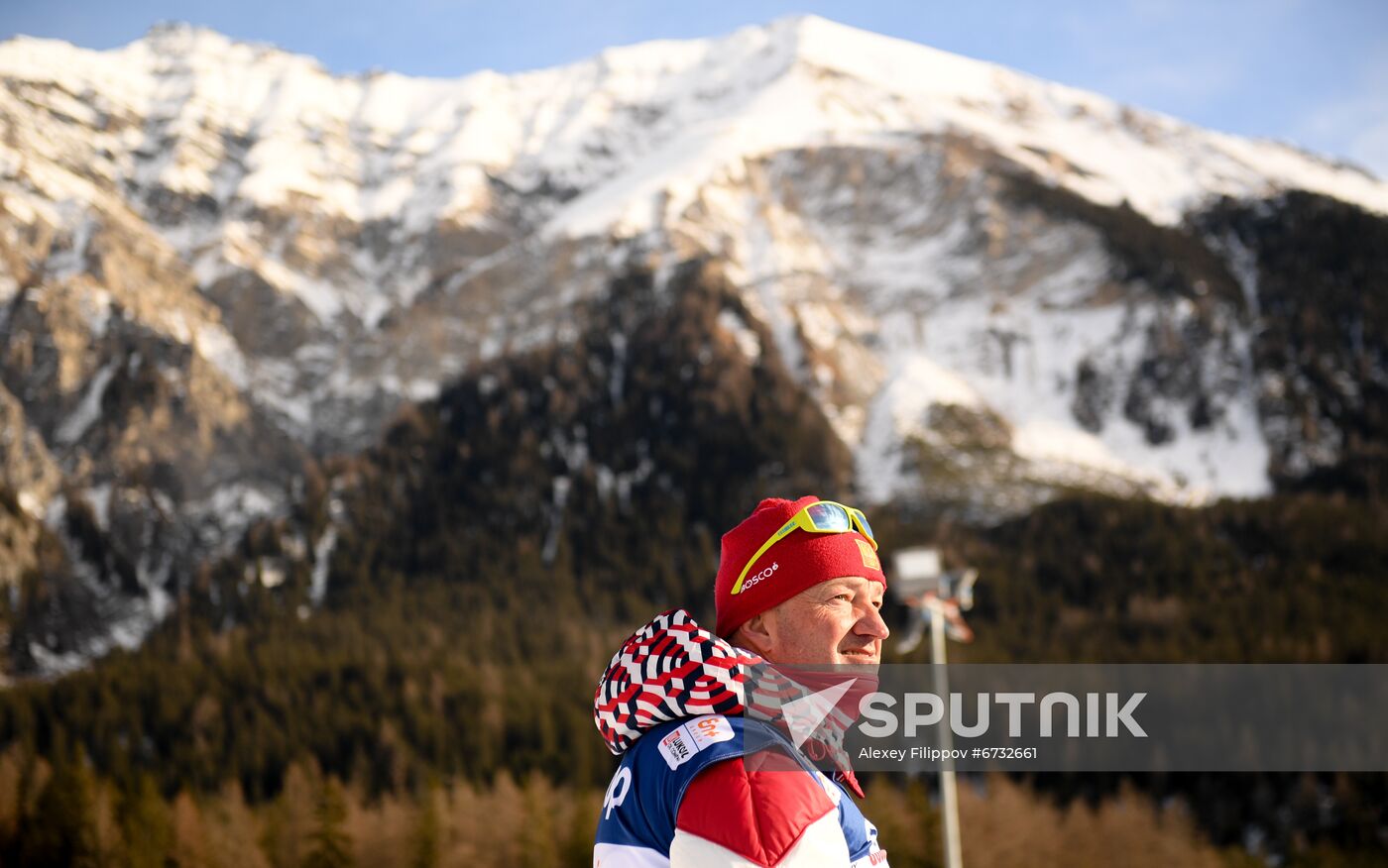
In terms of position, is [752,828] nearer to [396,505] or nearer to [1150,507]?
[1150,507]

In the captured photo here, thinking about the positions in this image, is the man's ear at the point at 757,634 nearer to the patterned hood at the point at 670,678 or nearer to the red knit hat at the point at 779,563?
the red knit hat at the point at 779,563

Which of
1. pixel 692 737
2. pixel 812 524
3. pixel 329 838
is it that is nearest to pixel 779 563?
pixel 812 524

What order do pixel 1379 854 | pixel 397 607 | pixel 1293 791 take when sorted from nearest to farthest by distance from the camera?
1. pixel 1379 854
2. pixel 1293 791
3. pixel 397 607

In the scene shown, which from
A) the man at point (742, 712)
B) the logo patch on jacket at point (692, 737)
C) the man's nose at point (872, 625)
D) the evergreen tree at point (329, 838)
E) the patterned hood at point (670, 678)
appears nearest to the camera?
the man at point (742, 712)

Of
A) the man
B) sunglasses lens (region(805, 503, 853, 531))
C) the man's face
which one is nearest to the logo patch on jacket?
the man

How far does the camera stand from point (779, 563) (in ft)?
10.5

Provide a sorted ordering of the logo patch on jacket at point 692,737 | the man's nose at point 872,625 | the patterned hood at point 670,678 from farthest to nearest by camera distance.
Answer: the man's nose at point 872,625
the patterned hood at point 670,678
the logo patch on jacket at point 692,737

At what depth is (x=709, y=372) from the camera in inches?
7530

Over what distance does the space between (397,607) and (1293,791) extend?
336 feet

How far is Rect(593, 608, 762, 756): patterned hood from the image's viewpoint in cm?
287

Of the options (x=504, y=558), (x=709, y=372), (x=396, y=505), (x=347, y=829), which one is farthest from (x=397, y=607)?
(x=347, y=829)

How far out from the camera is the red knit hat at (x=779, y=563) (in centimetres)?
317

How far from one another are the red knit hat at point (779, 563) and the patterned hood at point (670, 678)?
0.78 ft

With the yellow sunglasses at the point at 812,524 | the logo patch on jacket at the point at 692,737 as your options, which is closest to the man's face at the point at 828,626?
the yellow sunglasses at the point at 812,524
